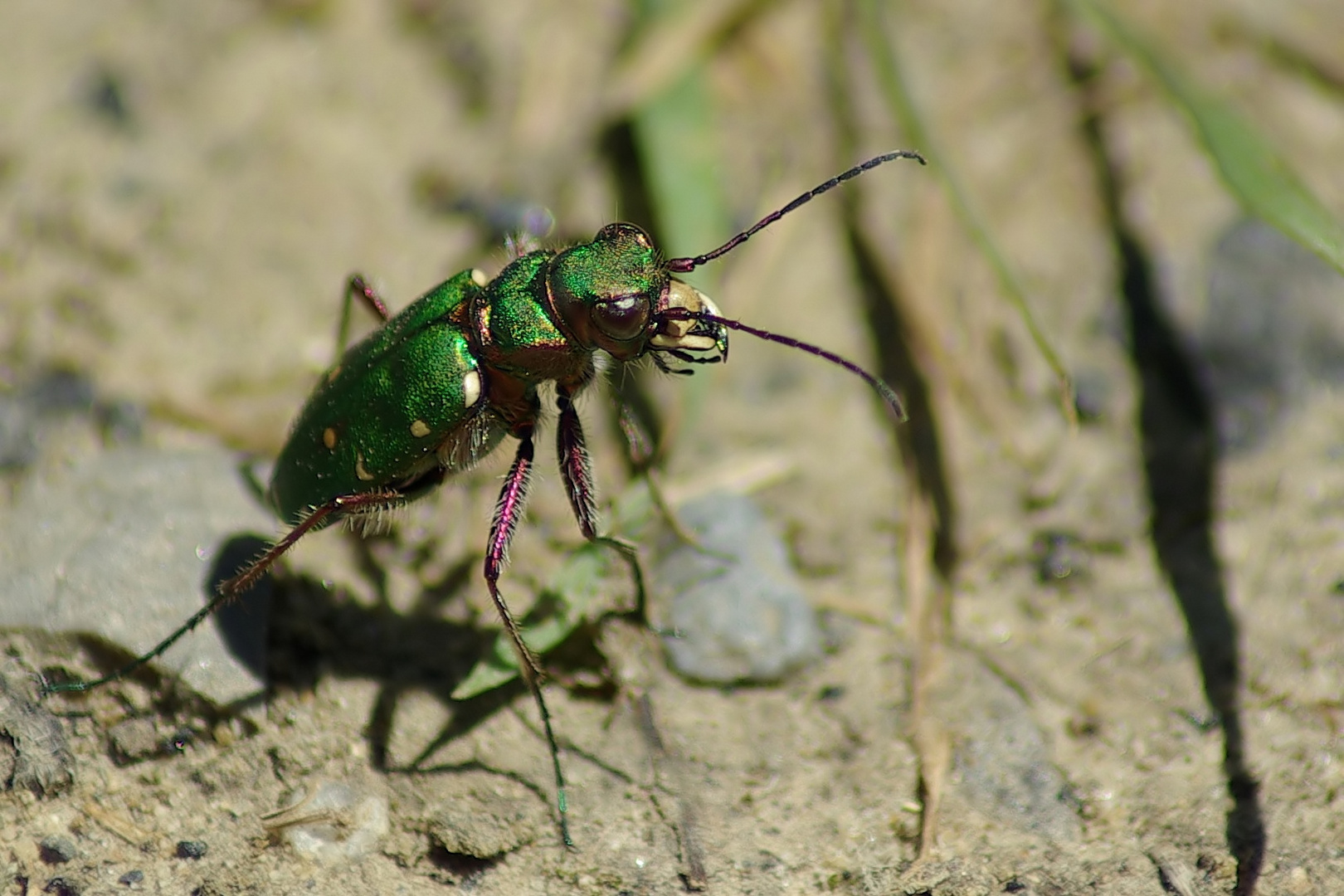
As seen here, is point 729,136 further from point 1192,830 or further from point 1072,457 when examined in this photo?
point 1192,830

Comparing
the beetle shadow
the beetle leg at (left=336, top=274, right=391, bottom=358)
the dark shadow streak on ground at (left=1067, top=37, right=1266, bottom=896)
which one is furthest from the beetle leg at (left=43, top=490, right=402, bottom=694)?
the dark shadow streak on ground at (left=1067, top=37, right=1266, bottom=896)

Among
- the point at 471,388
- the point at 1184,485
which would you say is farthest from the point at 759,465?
the point at 1184,485

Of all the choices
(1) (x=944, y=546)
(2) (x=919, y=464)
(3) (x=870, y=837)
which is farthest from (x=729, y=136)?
(3) (x=870, y=837)

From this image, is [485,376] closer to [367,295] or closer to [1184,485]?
[367,295]

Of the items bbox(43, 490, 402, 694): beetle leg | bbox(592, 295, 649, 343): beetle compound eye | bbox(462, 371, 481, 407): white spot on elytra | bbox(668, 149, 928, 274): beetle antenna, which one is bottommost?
bbox(43, 490, 402, 694): beetle leg

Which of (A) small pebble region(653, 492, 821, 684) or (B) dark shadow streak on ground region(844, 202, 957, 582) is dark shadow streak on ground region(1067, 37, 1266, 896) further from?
(A) small pebble region(653, 492, 821, 684)

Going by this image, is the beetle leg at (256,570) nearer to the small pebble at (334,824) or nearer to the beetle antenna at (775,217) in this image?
the small pebble at (334,824)
